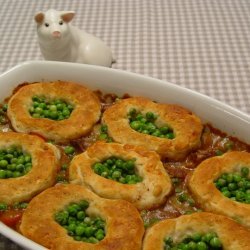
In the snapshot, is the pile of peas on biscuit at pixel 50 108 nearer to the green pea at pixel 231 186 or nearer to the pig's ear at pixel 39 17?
the pig's ear at pixel 39 17

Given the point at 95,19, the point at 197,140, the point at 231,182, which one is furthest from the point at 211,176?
the point at 95,19

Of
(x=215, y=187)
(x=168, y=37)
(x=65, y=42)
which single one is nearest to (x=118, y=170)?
(x=215, y=187)

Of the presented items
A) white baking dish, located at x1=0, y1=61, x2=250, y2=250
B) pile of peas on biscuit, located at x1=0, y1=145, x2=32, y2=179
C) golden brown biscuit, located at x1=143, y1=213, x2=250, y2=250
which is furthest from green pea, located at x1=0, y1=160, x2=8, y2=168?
golden brown biscuit, located at x1=143, y1=213, x2=250, y2=250

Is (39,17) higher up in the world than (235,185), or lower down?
higher up

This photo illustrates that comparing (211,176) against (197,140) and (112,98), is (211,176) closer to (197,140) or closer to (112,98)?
(197,140)

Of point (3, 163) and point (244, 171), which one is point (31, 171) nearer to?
point (3, 163)
